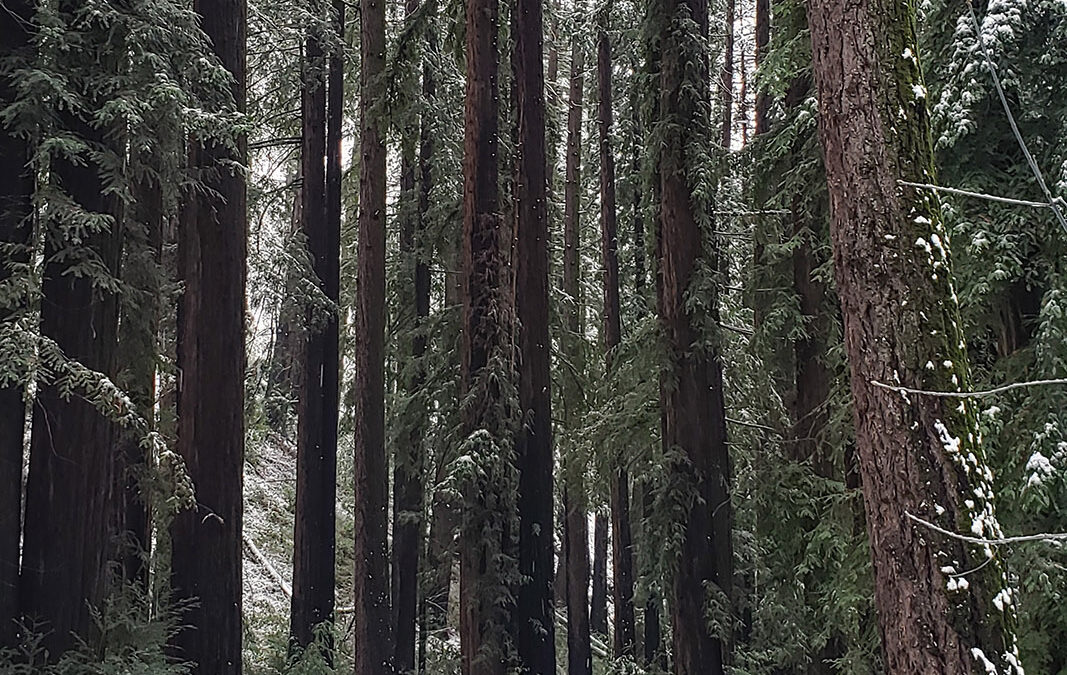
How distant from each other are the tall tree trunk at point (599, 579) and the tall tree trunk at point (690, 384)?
16.3 metres

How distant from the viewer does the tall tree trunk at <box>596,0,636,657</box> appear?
698 inches

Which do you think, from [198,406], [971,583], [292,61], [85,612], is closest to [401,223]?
[292,61]

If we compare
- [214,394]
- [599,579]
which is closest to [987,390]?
[214,394]

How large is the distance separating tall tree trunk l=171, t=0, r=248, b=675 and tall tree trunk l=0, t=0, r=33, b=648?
1.93 meters

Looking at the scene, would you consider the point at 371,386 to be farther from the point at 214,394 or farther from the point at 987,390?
the point at 987,390

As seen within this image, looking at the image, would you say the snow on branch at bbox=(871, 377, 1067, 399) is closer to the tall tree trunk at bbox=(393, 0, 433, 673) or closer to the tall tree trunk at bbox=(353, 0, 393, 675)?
the tall tree trunk at bbox=(353, 0, 393, 675)

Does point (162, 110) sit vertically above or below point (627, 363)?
above

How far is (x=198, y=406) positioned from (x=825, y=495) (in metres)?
6.18

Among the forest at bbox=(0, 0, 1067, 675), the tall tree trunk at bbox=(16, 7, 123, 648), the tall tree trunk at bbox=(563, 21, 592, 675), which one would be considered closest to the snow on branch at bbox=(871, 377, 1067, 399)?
the forest at bbox=(0, 0, 1067, 675)

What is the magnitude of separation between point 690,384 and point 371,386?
14.4 feet

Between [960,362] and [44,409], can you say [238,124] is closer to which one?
[44,409]

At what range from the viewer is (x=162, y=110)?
7.07m

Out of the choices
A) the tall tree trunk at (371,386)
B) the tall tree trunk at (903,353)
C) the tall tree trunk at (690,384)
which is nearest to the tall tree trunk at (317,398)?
the tall tree trunk at (371,386)

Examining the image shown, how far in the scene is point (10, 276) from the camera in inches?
255
